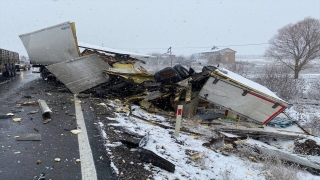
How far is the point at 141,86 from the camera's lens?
9.79m

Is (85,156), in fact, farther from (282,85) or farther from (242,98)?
(282,85)

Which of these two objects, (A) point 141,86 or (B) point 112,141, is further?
(A) point 141,86

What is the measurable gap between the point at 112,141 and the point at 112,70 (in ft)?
23.5

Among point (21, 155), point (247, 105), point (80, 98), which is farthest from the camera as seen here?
point (80, 98)

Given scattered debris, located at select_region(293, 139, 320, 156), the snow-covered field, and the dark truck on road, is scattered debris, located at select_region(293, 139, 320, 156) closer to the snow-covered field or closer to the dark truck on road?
the snow-covered field

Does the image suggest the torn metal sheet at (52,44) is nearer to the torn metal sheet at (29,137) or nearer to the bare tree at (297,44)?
the torn metal sheet at (29,137)

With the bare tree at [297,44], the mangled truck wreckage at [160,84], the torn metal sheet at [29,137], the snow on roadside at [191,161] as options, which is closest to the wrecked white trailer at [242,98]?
the mangled truck wreckage at [160,84]

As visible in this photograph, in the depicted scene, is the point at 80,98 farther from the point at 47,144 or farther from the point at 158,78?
the point at 47,144

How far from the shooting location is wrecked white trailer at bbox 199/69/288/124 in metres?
7.40

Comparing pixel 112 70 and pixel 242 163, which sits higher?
pixel 112 70

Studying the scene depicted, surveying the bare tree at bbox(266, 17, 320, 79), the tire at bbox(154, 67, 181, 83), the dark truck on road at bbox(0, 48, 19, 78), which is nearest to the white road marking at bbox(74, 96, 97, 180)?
the tire at bbox(154, 67, 181, 83)

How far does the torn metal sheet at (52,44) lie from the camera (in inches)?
458

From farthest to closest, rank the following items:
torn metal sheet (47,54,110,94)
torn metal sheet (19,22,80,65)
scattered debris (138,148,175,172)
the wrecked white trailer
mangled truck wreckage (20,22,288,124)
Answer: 1. torn metal sheet (19,22,80,65)
2. torn metal sheet (47,54,110,94)
3. mangled truck wreckage (20,22,288,124)
4. the wrecked white trailer
5. scattered debris (138,148,175,172)

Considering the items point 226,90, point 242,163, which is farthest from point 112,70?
point 242,163
